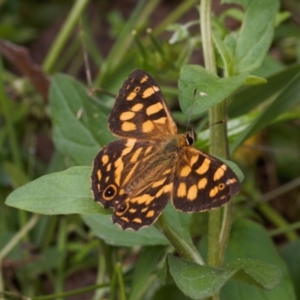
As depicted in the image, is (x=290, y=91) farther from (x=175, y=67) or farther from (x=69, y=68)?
(x=69, y=68)

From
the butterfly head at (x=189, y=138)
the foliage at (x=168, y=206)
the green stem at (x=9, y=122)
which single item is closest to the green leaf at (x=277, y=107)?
the foliage at (x=168, y=206)

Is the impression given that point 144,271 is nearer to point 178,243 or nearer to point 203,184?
point 178,243

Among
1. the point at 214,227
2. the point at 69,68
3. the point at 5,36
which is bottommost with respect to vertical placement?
the point at 69,68

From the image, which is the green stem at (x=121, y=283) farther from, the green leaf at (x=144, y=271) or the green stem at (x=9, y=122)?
the green stem at (x=9, y=122)

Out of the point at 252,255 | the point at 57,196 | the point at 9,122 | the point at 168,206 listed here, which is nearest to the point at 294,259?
the point at 252,255

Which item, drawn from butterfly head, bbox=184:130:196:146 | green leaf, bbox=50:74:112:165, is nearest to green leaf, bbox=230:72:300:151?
butterfly head, bbox=184:130:196:146

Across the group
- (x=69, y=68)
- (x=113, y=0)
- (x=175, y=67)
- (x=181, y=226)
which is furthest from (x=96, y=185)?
(x=113, y=0)

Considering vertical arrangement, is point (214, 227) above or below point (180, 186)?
below
